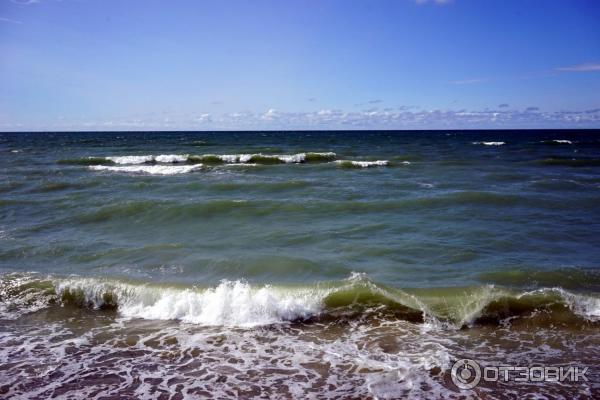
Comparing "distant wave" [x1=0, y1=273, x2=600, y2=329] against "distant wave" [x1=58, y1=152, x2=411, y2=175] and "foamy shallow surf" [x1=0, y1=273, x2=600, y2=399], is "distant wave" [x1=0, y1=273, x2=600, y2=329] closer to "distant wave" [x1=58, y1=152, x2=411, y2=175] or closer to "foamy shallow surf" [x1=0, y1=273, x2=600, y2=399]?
"foamy shallow surf" [x1=0, y1=273, x2=600, y2=399]

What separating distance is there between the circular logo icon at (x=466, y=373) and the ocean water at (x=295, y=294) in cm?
11

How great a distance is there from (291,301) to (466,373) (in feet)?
10.2

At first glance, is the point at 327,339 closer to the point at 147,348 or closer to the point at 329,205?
the point at 147,348

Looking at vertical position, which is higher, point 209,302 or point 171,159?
point 171,159

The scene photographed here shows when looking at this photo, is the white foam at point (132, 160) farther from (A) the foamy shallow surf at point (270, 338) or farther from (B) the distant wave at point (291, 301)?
(B) the distant wave at point (291, 301)

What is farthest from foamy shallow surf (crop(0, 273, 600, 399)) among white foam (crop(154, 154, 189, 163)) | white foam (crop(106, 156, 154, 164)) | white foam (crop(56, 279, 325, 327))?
white foam (crop(106, 156, 154, 164))

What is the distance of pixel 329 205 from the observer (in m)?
15.2

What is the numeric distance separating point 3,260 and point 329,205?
31.3 ft

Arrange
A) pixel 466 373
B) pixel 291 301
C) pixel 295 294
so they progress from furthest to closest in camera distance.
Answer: pixel 295 294 < pixel 291 301 < pixel 466 373

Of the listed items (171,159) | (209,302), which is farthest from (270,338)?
(171,159)

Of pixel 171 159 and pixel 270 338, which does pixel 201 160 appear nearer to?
pixel 171 159

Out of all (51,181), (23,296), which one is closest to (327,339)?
(23,296)

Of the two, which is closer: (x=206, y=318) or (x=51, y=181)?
(x=206, y=318)

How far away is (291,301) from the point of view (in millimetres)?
7504
